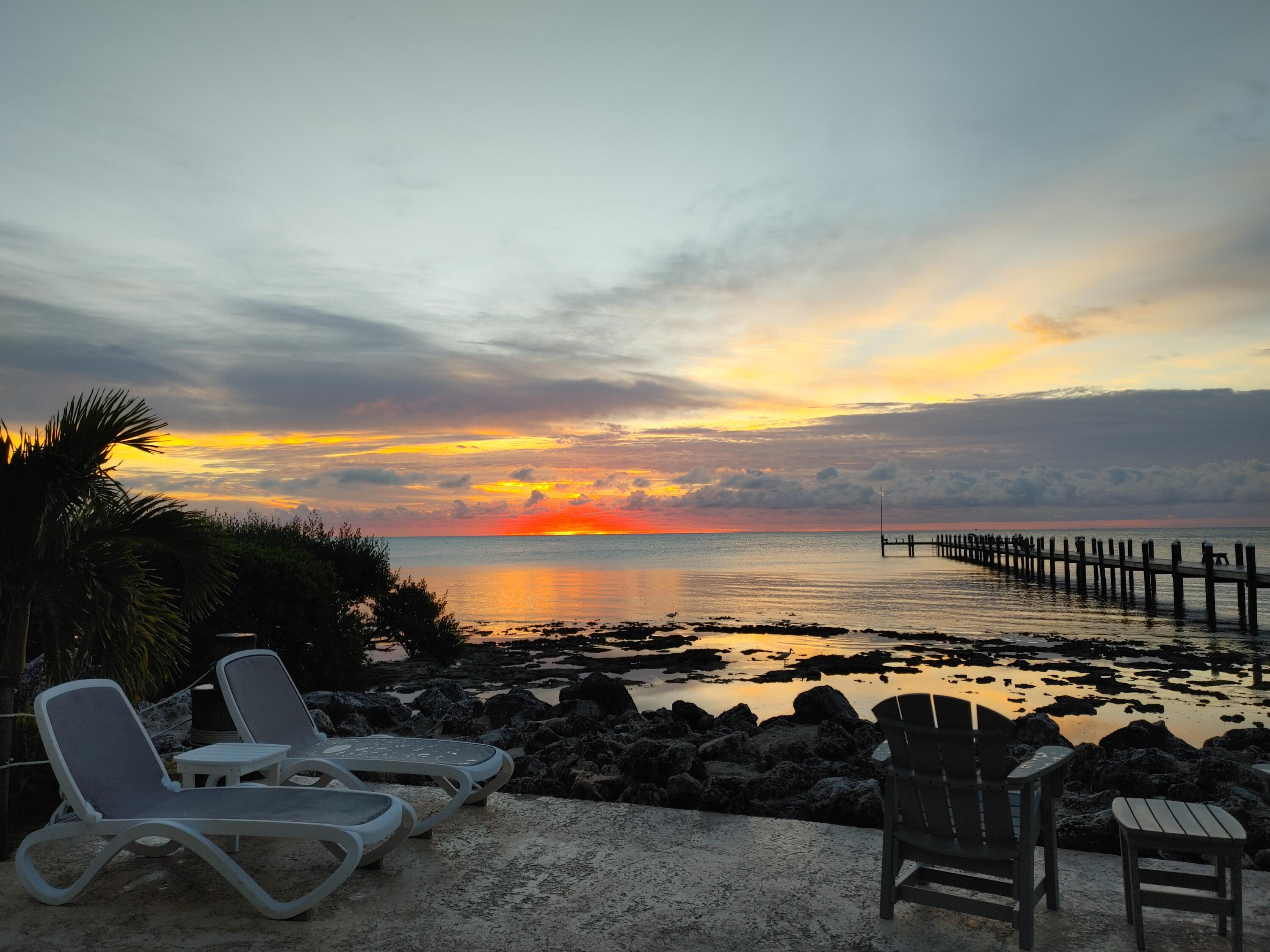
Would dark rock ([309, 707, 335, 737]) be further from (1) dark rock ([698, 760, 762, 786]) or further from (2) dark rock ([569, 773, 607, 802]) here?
(1) dark rock ([698, 760, 762, 786])

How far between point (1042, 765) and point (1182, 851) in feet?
1.74

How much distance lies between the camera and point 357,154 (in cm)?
1018

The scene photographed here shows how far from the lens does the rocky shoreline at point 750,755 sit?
5.32 metres

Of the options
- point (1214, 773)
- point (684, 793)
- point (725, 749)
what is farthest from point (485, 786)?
point (1214, 773)

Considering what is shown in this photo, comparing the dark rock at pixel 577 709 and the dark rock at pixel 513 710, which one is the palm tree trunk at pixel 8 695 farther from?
the dark rock at pixel 577 709

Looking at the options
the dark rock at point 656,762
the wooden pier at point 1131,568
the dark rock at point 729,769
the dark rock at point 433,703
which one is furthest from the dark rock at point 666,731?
the wooden pier at point 1131,568

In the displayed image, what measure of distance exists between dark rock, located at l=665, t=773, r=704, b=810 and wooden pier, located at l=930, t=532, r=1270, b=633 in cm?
2216

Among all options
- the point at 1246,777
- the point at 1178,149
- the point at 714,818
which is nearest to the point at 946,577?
the point at 1178,149

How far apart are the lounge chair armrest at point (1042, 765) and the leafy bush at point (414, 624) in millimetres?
14982

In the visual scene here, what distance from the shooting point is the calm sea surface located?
13.8 meters

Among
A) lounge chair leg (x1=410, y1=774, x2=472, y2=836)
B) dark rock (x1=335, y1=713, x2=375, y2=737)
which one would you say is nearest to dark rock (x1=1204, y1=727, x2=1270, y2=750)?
lounge chair leg (x1=410, y1=774, x2=472, y2=836)

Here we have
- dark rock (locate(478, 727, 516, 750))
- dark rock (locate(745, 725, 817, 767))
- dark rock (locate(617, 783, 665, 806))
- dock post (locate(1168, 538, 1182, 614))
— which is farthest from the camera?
dock post (locate(1168, 538, 1182, 614))

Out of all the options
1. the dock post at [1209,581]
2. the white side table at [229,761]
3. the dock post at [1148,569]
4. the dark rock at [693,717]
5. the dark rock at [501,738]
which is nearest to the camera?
the white side table at [229,761]

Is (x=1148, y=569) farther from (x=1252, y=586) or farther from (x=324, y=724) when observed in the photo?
(x=324, y=724)
